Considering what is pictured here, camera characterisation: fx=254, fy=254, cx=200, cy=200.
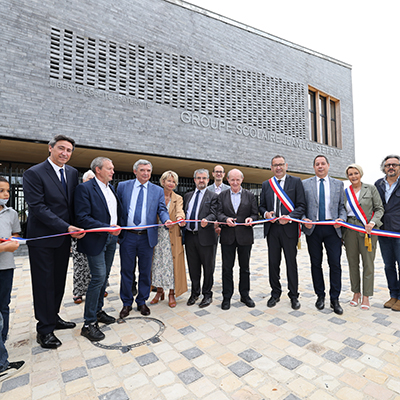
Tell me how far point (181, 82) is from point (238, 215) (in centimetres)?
798

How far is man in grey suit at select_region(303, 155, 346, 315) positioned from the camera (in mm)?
3482

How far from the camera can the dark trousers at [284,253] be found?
357 cm

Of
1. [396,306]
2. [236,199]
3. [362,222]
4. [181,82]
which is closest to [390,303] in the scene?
[396,306]

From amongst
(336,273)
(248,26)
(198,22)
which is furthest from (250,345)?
(248,26)

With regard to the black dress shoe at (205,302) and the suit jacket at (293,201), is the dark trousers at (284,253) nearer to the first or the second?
the suit jacket at (293,201)

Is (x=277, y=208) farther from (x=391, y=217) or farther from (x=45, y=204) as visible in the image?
(x=45, y=204)

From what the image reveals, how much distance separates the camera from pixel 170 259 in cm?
377

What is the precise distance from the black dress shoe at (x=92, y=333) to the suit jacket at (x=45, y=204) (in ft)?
3.27

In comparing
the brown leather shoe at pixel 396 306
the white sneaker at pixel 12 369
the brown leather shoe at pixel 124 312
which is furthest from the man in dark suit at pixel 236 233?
the white sneaker at pixel 12 369

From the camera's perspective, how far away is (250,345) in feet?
8.48

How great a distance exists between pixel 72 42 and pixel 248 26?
8.02 m

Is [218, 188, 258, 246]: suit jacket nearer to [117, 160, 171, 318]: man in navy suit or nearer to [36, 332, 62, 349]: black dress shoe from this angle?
[117, 160, 171, 318]: man in navy suit

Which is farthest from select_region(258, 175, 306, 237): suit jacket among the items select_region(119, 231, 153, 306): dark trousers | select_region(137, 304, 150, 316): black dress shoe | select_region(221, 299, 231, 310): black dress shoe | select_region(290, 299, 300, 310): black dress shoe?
select_region(137, 304, 150, 316): black dress shoe

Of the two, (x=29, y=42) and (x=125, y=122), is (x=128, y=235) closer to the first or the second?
(x=125, y=122)
